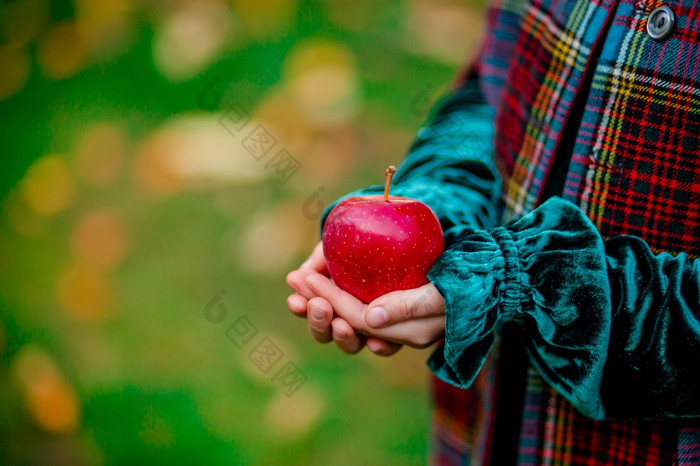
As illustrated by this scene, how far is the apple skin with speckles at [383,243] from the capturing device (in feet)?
2.81

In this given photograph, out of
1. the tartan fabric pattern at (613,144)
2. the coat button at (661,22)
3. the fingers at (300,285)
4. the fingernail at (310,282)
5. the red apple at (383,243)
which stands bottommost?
the fingers at (300,285)

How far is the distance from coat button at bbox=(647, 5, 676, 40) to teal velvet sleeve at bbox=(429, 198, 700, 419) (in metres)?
0.25

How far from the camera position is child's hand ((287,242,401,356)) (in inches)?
34.0

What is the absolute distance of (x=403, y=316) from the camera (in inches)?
31.6

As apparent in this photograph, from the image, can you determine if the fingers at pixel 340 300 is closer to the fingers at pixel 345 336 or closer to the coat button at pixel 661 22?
the fingers at pixel 345 336

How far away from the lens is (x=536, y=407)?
932mm

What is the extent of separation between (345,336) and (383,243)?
0.48ft

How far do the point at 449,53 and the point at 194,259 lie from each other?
Result: 150 centimetres

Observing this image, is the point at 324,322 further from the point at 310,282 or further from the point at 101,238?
the point at 101,238

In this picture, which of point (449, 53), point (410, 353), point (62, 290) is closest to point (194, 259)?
point (62, 290)

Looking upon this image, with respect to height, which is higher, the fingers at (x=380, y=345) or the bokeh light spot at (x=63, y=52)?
the fingers at (x=380, y=345)

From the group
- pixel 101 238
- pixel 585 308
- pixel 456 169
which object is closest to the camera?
pixel 585 308

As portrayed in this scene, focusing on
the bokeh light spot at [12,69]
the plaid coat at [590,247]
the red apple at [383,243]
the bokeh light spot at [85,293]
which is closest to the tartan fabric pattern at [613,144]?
the plaid coat at [590,247]

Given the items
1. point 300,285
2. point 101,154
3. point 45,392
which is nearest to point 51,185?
point 101,154
